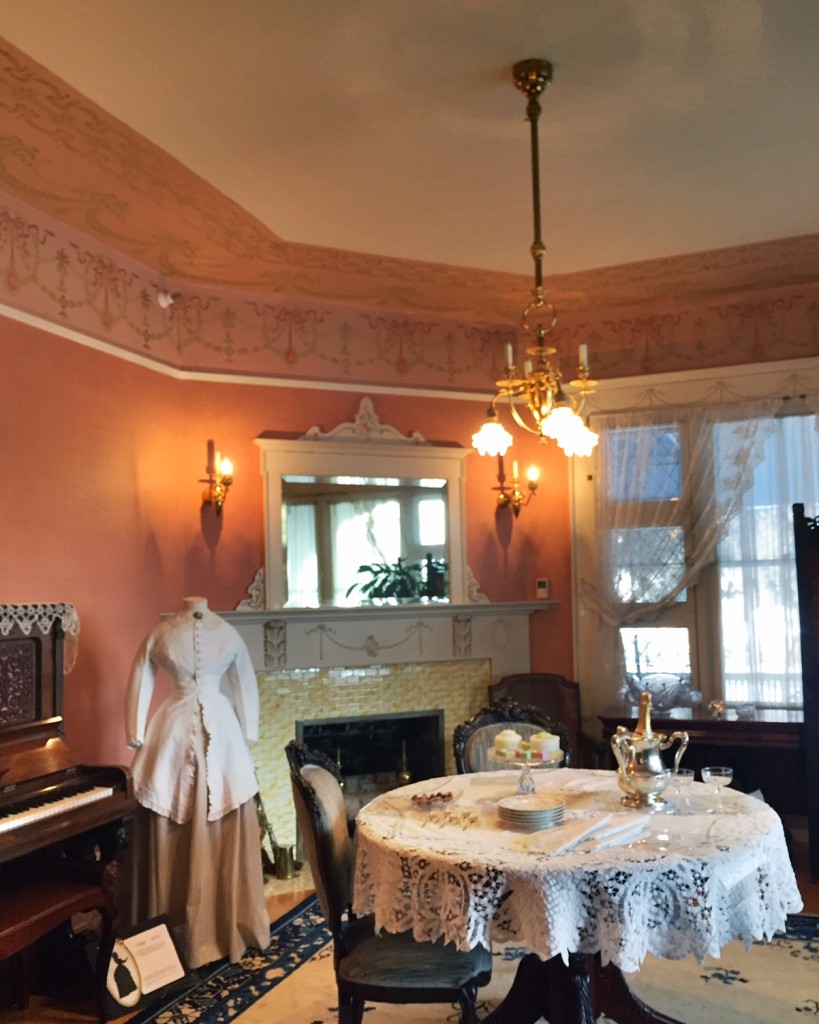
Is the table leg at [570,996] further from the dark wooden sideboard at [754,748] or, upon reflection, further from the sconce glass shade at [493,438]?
the dark wooden sideboard at [754,748]

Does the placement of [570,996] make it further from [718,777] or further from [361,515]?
[361,515]

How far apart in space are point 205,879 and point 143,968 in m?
0.42

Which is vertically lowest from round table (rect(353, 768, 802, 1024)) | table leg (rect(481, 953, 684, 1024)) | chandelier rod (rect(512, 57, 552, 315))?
table leg (rect(481, 953, 684, 1024))

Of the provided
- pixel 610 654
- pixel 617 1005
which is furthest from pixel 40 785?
pixel 610 654

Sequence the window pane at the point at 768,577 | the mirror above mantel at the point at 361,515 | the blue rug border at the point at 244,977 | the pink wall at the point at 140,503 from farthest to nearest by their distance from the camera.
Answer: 1. the mirror above mantel at the point at 361,515
2. the window pane at the point at 768,577
3. the pink wall at the point at 140,503
4. the blue rug border at the point at 244,977

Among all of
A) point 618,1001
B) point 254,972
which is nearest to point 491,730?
point 618,1001

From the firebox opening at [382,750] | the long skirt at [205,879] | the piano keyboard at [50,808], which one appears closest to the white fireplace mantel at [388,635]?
the firebox opening at [382,750]

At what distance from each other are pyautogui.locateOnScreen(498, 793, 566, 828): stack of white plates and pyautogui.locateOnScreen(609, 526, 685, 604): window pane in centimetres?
280

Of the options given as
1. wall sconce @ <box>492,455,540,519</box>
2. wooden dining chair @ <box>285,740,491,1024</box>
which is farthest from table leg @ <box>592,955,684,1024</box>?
wall sconce @ <box>492,455,540,519</box>

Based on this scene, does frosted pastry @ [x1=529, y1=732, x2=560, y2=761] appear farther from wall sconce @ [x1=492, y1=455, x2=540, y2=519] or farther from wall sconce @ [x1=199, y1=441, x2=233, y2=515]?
wall sconce @ [x1=492, y1=455, x2=540, y2=519]

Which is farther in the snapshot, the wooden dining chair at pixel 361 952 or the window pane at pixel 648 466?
the window pane at pixel 648 466

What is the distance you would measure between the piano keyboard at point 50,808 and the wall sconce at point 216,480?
1.85 metres

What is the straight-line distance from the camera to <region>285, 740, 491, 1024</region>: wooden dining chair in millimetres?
2510

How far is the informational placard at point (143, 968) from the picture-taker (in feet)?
10.9
